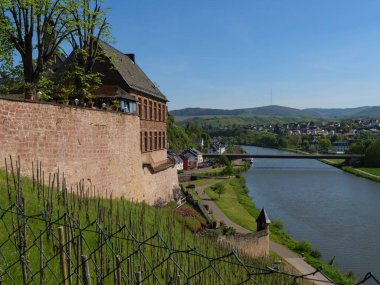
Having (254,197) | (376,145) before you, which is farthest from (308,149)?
(254,197)

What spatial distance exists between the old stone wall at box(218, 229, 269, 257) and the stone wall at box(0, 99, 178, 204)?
5180 mm

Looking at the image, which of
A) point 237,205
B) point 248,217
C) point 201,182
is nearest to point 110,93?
point 248,217

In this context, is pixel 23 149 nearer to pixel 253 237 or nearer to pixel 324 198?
pixel 253 237

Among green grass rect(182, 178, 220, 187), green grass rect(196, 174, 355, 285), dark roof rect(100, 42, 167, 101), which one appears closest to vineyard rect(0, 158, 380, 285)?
dark roof rect(100, 42, 167, 101)

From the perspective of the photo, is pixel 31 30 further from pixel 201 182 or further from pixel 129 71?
pixel 201 182

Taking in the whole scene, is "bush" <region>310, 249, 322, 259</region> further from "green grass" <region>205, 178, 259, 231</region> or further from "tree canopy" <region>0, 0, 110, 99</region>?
"tree canopy" <region>0, 0, 110, 99</region>

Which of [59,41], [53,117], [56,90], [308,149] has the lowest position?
[308,149]

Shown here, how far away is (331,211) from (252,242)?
768 inches

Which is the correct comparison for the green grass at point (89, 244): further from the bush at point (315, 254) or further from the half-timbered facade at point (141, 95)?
the bush at point (315, 254)

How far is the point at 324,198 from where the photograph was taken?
1853 inches

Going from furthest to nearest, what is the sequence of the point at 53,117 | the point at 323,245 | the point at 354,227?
the point at 354,227
the point at 323,245
the point at 53,117

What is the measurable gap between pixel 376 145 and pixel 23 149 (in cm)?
8411

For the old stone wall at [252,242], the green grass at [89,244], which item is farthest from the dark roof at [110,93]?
the old stone wall at [252,242]

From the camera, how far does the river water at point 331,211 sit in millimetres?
27312
